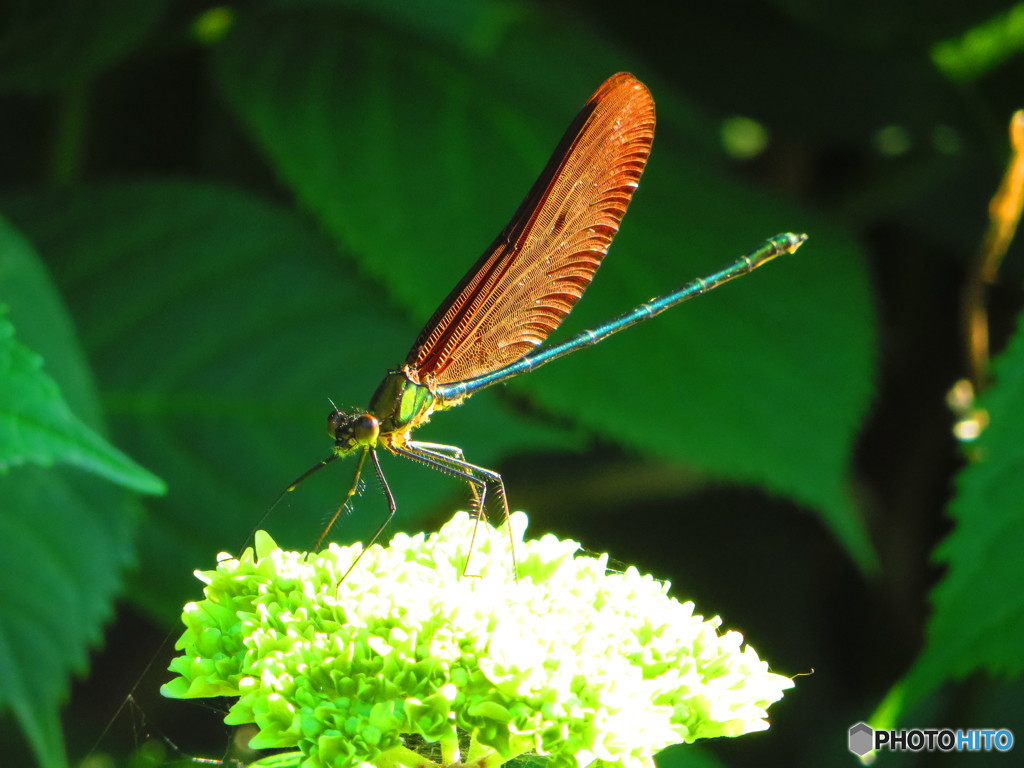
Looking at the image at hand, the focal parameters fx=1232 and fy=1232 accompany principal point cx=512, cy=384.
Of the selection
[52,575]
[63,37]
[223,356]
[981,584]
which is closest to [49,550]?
[52,575]

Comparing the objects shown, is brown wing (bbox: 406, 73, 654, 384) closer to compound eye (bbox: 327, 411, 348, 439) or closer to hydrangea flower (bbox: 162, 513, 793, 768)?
compound eye (bbox: 327, 411, 348, 439)

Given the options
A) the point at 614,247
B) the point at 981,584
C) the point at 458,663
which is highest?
the point at 614,247

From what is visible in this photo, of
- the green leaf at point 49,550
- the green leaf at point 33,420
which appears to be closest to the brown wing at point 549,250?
the green leaf at point 33,420

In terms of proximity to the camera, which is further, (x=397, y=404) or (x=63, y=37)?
(x=63, y=37)

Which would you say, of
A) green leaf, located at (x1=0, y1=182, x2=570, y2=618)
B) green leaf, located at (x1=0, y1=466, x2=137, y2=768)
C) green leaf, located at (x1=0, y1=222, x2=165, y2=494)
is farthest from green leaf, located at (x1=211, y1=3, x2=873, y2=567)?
green leaf, located at (x1=0, y1=222, x2=165, y2=494)

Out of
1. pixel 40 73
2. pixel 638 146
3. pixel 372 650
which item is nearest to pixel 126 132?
pixel 40 73

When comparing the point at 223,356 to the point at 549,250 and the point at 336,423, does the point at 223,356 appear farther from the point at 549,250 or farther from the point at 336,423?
the point at 336,423
